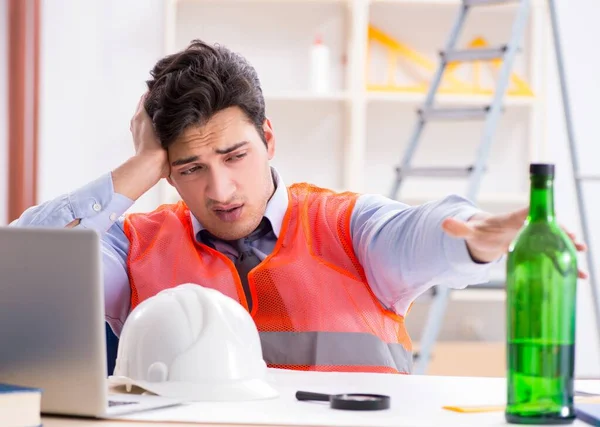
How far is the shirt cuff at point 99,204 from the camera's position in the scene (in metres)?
1.98

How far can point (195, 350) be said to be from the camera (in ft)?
4.10

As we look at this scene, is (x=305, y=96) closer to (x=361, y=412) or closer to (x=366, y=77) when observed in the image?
(x=366, y=77)

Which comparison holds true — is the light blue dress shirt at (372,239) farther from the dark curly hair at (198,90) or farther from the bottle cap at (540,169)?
the bottle cap at (540,169)

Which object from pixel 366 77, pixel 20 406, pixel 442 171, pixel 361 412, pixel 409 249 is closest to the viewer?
pixel 20 406

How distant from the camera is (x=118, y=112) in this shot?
14.5 ft

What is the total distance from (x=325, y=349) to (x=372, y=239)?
236 mm

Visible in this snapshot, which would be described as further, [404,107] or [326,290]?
[404,107]

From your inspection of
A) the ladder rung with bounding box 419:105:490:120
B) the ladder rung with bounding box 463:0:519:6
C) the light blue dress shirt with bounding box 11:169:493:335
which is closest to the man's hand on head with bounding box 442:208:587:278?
the light blue dress shirt with bounding box 11:169:493:335

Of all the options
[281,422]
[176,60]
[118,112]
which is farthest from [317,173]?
[281,422]

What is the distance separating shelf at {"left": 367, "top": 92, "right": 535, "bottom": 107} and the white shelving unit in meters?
0.08

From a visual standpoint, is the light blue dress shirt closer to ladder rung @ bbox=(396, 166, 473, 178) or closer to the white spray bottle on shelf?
ladder rung @ bbox=(396, 166, 473, 178)

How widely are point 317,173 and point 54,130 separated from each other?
1.22 metres

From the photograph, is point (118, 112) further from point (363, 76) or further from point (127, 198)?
point (127, 198)

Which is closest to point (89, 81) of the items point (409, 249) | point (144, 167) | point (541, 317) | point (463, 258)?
point (144, 167)
